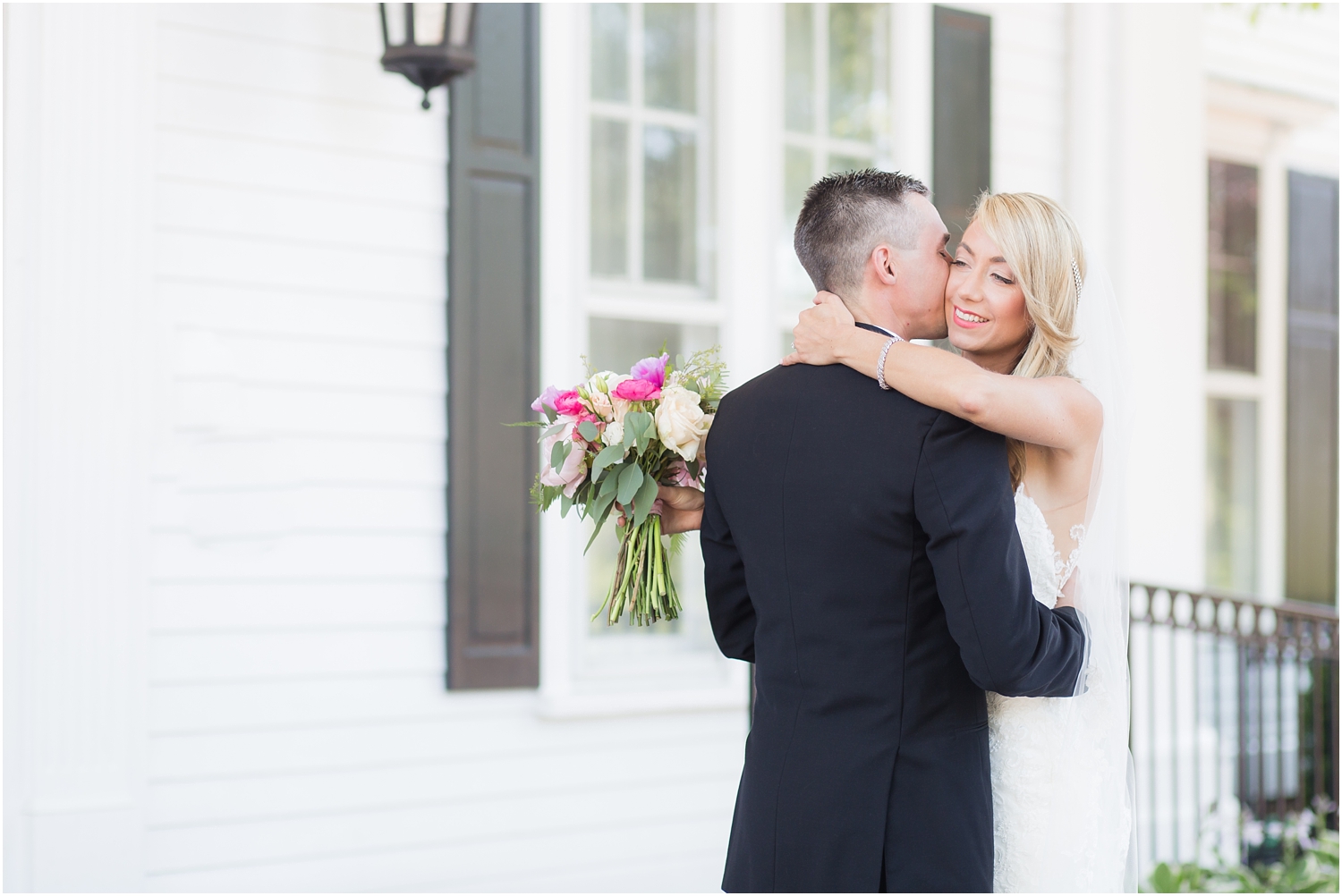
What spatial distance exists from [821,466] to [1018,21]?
405cm

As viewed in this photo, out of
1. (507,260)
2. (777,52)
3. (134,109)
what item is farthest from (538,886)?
(777,52)

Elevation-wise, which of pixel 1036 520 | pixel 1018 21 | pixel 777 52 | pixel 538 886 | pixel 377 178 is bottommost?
pixel 538 886

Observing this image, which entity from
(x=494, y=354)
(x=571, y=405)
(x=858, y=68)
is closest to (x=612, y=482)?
(x=571, y=405)

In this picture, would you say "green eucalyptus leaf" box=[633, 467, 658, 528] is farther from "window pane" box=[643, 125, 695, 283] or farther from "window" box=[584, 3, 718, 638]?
"window pane" box=[643, 125, 695, 283]

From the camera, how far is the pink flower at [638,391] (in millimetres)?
2025

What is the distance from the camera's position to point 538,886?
388 centimetres

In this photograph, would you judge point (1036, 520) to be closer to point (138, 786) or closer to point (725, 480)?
point (725, 480)

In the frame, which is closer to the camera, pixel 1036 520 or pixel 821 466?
pixel 821 466

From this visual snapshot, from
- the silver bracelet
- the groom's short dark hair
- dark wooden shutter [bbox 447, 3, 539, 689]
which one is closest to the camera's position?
the silver bracelet

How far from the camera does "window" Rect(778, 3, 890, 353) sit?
15.0ft

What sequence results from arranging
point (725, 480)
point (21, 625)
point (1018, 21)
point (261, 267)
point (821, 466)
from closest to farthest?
point (821, 466)
point (725, 480)
point (21, 625)
point (261, 267)
point (1018, 21)

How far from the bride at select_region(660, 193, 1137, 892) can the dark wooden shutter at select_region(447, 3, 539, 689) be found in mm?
2110

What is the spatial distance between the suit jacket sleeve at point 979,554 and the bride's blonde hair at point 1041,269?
283 millimetres

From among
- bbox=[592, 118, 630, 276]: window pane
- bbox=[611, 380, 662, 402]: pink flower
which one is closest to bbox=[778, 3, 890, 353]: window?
bbox=[592, 118, 630, 276]: window pane
